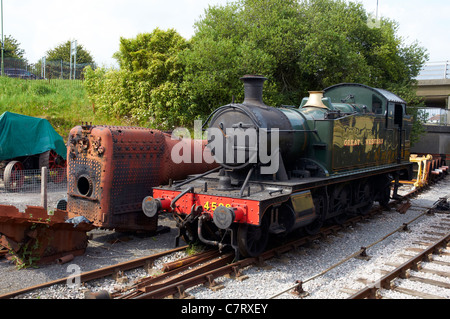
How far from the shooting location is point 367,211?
386 inches

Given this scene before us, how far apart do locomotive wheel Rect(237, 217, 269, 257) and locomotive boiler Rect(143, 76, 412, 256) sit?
0.02 m

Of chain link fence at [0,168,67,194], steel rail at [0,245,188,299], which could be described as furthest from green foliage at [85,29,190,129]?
steel rail at [0,245,188,299]

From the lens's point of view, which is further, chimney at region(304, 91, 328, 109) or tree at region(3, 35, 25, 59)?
tree at region(3, 35, 25, 59)

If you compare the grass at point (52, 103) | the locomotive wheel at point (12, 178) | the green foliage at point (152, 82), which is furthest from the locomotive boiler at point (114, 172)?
the grass at point (52, 103)

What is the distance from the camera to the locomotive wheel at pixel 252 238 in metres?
5.91

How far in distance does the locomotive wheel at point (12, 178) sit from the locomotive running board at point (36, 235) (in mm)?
6848

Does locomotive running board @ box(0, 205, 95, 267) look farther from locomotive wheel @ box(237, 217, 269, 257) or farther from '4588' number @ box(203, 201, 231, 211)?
locomotive wheel @ box(237, 217, 269, 257)

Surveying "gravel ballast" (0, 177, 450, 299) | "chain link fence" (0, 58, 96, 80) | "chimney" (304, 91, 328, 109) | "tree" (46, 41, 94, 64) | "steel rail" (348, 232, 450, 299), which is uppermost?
"tree" (46, 41, 94, 64)

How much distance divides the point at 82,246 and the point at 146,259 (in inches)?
48.6

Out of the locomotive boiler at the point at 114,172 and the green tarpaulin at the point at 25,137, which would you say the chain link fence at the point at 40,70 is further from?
the locomotive boiler at the point at 114,172

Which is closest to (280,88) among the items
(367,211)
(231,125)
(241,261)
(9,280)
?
(367,211)

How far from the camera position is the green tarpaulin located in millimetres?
12594

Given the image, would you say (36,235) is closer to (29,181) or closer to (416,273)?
(416,273)

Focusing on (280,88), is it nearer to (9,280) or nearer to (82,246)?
(82,246)
